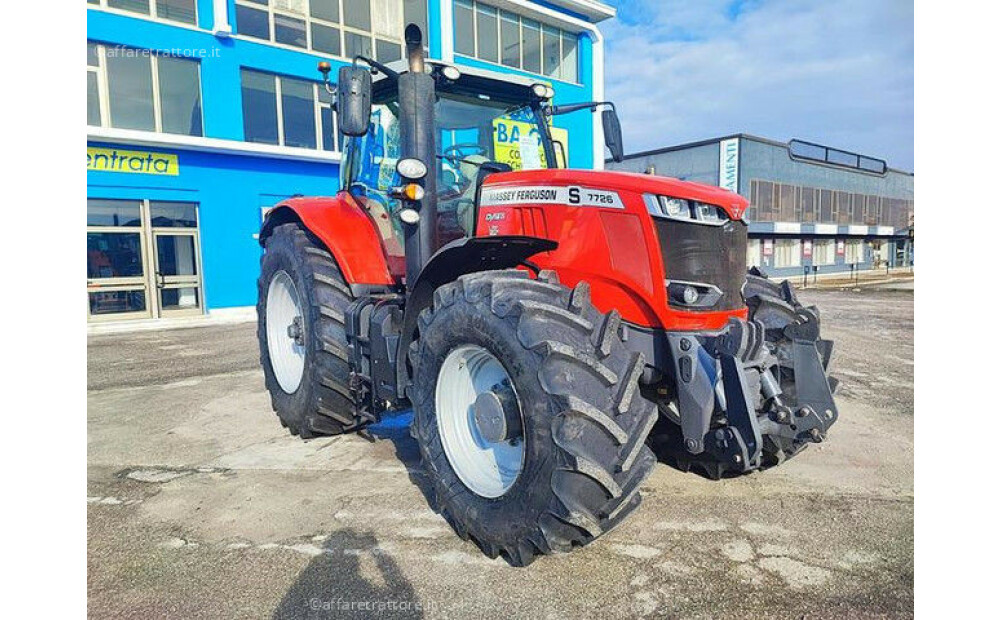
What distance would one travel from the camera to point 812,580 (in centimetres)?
246

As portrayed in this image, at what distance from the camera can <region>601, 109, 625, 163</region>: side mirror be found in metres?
4.07

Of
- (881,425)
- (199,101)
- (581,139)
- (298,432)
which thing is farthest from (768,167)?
(298,432)

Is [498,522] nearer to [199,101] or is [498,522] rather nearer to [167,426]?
[167,426]

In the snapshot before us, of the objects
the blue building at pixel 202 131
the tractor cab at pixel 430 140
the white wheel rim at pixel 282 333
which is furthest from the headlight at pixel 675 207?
the blue building at pixel 202 131

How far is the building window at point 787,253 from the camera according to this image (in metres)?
30.7

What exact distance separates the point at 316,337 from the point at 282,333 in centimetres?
114

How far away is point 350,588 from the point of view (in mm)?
2461

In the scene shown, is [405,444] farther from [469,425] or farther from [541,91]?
[541,91]

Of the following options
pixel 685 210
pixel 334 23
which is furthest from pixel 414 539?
pixel 334 23

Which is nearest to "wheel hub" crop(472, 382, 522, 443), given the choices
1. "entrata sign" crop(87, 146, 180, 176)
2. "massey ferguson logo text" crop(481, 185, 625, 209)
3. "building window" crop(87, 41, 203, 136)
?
"massey ferguson logo text" crop(481, 185, 625, 209)

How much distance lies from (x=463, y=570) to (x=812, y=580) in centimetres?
145

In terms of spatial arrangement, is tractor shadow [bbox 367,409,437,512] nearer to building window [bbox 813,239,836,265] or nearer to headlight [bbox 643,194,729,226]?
headlight [bbox 643,194,729,226]

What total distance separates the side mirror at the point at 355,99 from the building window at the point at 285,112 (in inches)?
466

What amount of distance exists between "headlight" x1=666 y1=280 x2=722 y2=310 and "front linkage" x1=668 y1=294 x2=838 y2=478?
0.14 m
